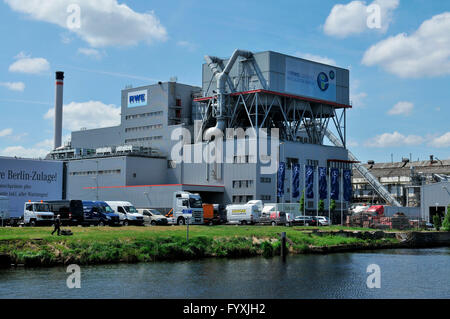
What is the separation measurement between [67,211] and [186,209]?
15.5 meters

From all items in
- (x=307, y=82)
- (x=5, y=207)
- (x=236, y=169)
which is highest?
(x=307, y=82)

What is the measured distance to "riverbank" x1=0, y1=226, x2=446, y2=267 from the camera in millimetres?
35406

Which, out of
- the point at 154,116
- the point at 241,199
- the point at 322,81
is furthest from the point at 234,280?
the point at 154,116

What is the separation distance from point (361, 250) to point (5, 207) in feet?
112

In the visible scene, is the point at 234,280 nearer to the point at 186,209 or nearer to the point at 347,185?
the point at 186,209

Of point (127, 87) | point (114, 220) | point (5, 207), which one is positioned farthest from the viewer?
point (127, 87)

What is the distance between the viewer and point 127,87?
4577 inches

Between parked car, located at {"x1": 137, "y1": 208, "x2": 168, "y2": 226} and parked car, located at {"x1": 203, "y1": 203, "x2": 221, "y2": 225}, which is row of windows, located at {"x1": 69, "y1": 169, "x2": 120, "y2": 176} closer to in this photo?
parked car, located at {"x1": 203, "y1": 203, "x2": 221, "y2": 225}

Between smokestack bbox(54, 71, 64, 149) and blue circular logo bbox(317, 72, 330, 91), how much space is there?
57707 mm

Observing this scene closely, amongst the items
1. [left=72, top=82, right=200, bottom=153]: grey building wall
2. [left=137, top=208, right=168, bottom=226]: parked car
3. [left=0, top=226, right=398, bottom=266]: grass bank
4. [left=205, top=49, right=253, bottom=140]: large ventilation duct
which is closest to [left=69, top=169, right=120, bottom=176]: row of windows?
[left=72, top=82, right=200, bottom=153]: grey building wall

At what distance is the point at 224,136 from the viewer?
97.5m
